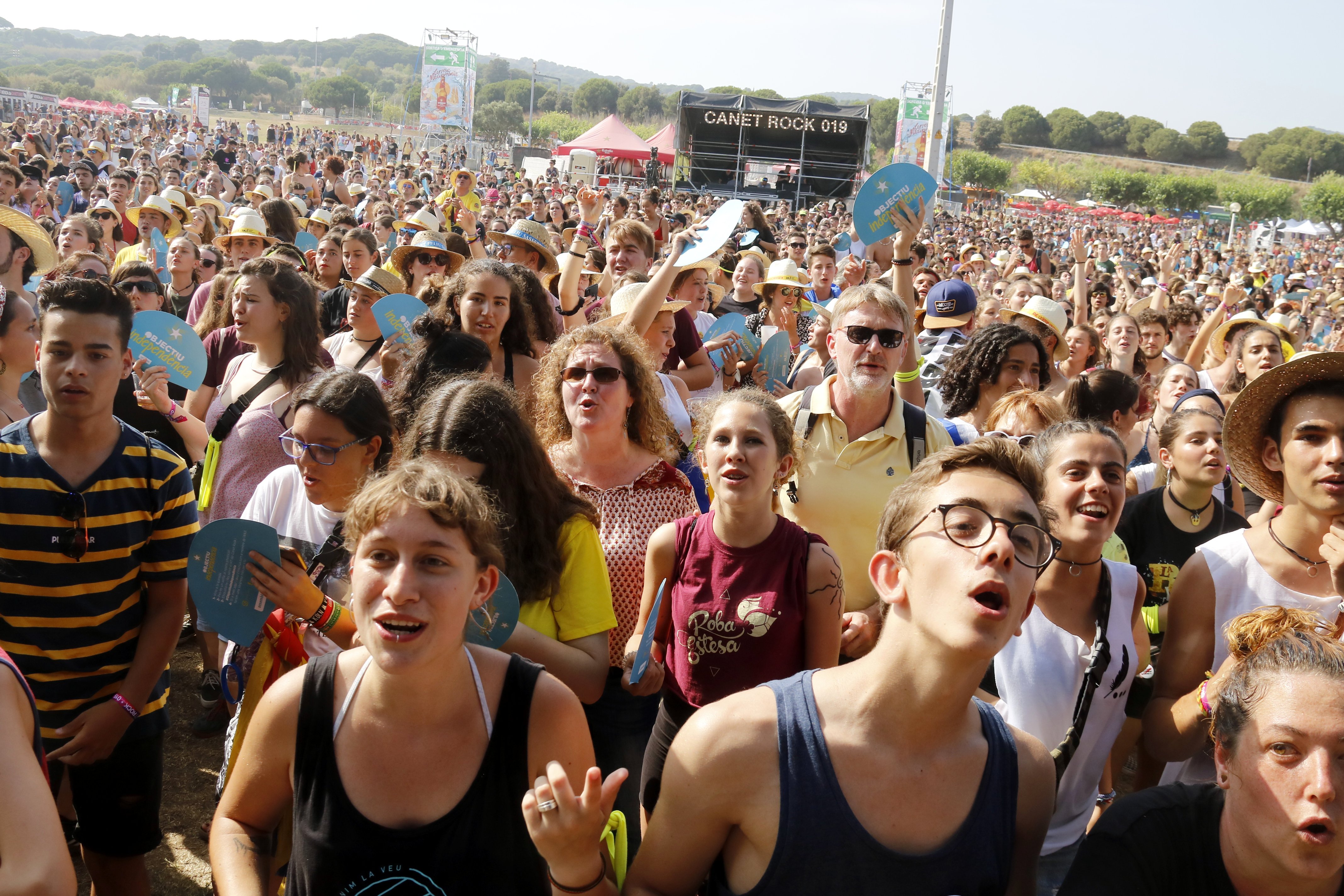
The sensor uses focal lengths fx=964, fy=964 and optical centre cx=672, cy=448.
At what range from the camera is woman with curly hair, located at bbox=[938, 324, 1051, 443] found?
13.7ft

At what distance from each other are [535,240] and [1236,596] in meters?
5.25

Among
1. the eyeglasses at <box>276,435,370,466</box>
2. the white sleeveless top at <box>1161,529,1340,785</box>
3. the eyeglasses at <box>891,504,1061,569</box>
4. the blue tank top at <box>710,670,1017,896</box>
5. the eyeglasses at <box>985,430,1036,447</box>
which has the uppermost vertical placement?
the eyeglasses at <box>891,504,1061,569</box>

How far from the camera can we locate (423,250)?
6.15 metres

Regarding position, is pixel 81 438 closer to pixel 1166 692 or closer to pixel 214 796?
pixel 214 796

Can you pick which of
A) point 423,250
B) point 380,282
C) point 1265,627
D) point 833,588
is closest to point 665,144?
point 423,250

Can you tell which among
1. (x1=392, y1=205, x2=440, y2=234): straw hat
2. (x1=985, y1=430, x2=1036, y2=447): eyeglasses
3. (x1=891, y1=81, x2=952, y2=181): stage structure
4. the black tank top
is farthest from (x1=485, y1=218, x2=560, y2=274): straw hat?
(x1=891, y1=81, x2=952, y2=181): stage structure

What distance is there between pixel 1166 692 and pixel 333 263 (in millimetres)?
5718

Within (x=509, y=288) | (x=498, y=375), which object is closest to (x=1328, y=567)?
(x=498, y=375)

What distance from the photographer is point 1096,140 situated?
12431 cm

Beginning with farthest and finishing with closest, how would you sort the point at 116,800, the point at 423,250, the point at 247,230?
the point at 247,230, the point at 423,250, the point at 116,800

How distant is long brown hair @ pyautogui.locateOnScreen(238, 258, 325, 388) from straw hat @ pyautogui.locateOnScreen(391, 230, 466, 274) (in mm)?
2060

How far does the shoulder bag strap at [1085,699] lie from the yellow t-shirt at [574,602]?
3.68ft

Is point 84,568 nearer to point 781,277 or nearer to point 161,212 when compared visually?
point 781,277

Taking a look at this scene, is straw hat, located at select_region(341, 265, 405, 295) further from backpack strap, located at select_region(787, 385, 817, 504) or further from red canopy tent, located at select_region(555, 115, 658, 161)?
red canopy tent, located at select_region(555, 115, 658, 161)
